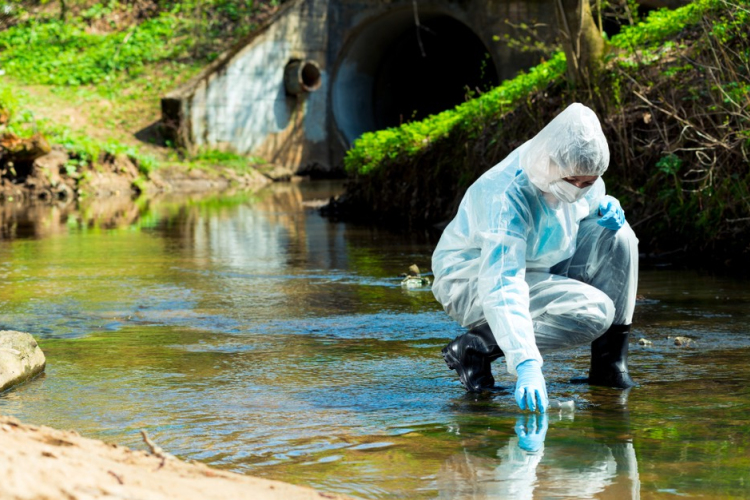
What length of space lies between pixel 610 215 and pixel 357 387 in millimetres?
1353

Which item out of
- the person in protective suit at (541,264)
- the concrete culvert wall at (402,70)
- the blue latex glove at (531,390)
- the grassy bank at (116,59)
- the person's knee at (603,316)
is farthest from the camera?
the concrete culvert wall at (402,70)

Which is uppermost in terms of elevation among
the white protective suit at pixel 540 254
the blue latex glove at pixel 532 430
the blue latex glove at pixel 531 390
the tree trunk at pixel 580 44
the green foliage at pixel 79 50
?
the green foliage at pixel 79 50

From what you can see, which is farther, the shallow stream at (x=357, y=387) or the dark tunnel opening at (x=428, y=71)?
the dark tunnel opening at (x=428, y=71)

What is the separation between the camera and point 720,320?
6414 millimetres

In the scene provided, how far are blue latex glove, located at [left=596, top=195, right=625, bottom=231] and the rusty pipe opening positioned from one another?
21.1 meters

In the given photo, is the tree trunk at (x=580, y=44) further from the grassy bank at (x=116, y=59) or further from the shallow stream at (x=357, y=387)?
the grassy bank at (x=116, y=59)

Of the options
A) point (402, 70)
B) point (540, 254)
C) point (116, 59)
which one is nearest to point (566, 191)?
point (540, 254)

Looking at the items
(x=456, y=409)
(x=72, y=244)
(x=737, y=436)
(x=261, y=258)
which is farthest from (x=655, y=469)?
(x=72, y=244)

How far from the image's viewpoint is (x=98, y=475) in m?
2.82

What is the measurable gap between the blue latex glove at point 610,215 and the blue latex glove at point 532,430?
89 cm

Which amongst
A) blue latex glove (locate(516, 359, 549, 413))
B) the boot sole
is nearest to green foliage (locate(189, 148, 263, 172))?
the boot sole

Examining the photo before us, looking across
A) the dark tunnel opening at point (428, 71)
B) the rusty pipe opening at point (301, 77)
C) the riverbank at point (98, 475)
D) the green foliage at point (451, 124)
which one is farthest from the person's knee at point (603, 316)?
the dark tunnel opening at point (428, 71)

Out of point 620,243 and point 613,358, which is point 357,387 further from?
point 620,243

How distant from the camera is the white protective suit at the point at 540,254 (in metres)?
4.22
